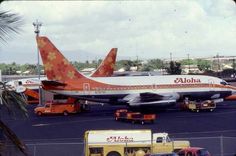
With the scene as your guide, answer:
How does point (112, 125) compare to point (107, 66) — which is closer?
point (112, 125)

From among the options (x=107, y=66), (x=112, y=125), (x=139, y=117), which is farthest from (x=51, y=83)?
(x=107, y=66)

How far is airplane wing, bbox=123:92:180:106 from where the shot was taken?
38656 millimetres

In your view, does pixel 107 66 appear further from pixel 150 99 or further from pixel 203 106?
pixel 203 106

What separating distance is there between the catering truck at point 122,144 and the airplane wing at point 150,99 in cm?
2134

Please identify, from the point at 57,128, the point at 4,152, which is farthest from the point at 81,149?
the point at 4,152

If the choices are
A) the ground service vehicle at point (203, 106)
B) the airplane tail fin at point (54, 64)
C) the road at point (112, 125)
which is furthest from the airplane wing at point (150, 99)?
the airplane tail fin at point (54, 64)

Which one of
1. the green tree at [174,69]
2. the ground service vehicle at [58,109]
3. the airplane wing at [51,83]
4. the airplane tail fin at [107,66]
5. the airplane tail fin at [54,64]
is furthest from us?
the green tree at [174,69]

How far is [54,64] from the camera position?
4034 centimetres

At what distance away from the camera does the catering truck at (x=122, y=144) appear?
16188 millimetres

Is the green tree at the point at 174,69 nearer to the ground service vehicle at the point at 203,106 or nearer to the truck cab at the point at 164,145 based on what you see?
the ground service vehicle at the point at 203,106

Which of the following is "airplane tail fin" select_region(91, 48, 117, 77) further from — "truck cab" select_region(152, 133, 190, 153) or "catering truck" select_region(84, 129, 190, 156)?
"catering truck" select_region(84, 129, 190, 156)

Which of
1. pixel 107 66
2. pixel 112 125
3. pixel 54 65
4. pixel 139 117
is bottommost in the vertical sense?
pixel 112 125

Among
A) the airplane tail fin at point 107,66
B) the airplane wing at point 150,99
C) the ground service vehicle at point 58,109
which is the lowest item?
the ground service vehicle at point 58,109

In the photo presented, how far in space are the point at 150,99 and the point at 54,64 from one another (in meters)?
8.18
